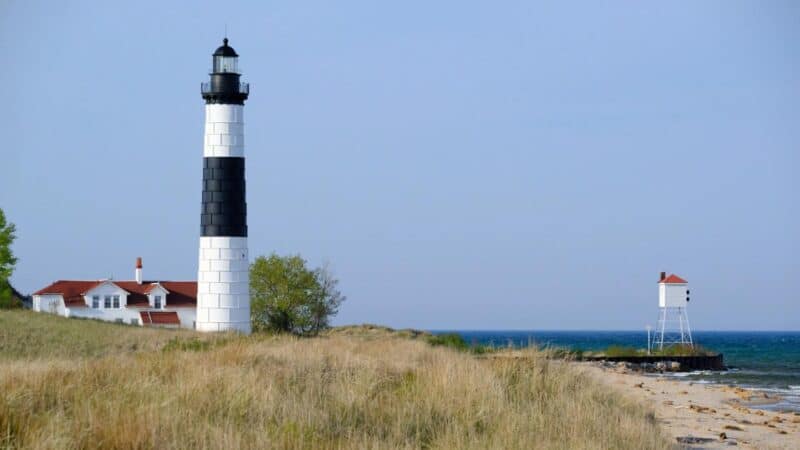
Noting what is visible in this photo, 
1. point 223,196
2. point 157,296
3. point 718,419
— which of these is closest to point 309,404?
point 718,419

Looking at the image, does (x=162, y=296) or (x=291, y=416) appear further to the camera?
(x=162, y=296)

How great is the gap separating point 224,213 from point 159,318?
1733 centimetres

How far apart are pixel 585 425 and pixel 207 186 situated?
2082 centimetres

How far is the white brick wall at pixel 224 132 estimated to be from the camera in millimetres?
31625

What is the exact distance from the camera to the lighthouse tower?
103 feet

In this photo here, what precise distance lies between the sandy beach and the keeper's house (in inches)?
1025

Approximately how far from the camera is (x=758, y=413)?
22.0 metres

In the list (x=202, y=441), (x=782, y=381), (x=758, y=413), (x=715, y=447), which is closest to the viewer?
(x=202, y=441)

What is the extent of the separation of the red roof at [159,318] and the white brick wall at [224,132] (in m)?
16.9

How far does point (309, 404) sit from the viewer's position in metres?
12.4

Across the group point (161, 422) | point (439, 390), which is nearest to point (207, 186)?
point (439, 390)

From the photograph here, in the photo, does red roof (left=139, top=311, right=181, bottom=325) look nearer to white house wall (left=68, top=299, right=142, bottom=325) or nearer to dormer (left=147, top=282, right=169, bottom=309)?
white house wall (left=68, top=299, right=142, bottom=325)

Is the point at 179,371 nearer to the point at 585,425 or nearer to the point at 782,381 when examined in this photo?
the point at 585,425

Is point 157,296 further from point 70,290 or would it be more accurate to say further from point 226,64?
point 226,64
